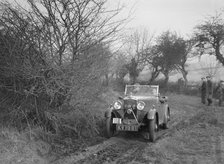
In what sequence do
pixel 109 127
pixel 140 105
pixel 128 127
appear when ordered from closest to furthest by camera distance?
pixel 128 127 < pixel 109 127 < pixel 140 105

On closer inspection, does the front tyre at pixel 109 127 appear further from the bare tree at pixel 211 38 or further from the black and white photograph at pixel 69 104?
the bare tree at pixel 211 38

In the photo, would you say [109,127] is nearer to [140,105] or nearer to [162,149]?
[140,105]

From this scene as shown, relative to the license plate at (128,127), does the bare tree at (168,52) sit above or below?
above

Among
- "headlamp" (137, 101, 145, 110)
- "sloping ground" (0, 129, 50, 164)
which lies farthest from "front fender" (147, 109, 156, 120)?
"sloping ground" (0, 129, 50, 164)

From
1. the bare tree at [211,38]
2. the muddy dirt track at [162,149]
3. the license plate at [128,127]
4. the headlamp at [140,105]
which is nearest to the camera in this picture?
the muddy dirt track at [162,149]

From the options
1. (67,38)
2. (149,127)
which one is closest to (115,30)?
(67,38)

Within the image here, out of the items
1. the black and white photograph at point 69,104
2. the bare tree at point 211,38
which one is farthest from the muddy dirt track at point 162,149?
the bare tree at point 211,38

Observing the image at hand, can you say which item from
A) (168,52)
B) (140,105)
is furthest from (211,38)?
(140,105)

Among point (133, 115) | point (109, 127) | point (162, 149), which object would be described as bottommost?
point (162, 149)

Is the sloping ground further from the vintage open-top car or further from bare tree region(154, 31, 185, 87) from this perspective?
bare tree region(154, 31, 185, 87)

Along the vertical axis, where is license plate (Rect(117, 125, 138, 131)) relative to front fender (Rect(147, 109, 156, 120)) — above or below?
below

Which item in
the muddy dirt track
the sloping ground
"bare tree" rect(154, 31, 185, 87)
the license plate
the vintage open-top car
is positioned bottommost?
the muddy dirt track

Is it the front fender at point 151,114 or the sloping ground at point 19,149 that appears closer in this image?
the sloping ground at point 19,149

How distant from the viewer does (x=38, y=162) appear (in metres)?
6.49
